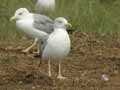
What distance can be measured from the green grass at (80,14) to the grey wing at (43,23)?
247 centimetres

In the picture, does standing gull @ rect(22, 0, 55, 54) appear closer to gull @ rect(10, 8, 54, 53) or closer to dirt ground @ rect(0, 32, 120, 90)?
dirt ground @ rect(0, 32, 120, 90)

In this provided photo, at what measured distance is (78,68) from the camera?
330 inches

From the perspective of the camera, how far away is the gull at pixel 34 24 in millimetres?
8547

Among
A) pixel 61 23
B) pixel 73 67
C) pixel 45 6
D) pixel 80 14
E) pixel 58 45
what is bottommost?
pixel 73 67

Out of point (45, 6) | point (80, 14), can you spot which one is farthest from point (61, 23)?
point (45, 6)

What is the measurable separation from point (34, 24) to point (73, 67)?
918 mm

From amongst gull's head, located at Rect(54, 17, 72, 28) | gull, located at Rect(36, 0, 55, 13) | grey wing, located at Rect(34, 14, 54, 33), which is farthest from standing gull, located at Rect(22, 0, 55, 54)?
gull's head, located at Rect(54, 17, 72, 28)

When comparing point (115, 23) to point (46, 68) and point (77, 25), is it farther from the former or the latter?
point (46, 68)

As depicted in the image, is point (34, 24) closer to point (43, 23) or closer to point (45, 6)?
point (43, 23)

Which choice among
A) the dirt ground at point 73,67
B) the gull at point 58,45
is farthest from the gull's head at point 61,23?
the dirt ground at point 73,67

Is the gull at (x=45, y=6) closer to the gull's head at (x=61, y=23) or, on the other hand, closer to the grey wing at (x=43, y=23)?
the grey wing at (x=43, y=23)

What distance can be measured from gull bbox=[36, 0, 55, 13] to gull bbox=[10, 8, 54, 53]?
4519mm

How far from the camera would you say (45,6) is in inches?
549

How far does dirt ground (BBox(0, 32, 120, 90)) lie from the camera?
748cm
